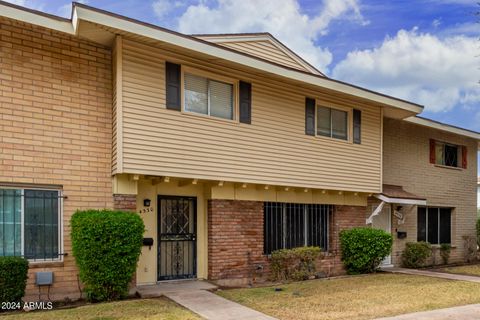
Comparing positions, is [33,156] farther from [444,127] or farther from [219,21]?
[444,127]

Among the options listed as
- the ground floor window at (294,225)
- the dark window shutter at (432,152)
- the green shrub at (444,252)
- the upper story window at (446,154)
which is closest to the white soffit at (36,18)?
the ground floor window at (294,225)

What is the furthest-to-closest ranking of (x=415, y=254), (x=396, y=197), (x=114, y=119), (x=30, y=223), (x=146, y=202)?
1. (x=415, y=254)
2. (x=396, y=197)
3. (x=146, y=202)
4. (x=114, y=119)
5. (x=30, y=223)

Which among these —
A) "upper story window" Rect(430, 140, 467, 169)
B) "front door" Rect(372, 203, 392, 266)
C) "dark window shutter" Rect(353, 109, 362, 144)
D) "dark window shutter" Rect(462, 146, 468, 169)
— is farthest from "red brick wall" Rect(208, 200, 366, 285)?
"dark window shutter" Rect(462, 146, 468, 169)

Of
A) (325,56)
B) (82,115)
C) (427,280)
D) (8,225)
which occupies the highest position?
(325,56)

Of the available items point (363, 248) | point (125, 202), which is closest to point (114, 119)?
point (125, 202)

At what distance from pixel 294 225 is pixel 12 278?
755 centimetres

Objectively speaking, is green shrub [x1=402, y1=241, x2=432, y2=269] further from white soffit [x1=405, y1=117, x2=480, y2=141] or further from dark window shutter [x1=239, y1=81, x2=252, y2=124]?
dark window shutter [x1=239, y1=81, x2=252, y2=124]

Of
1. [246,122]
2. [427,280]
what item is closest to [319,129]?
[246,122]

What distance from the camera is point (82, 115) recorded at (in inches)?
376

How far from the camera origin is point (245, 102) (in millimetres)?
11422

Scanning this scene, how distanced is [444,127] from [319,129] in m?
6.69

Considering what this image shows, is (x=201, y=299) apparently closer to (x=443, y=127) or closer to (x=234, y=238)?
(x=234, y=238)

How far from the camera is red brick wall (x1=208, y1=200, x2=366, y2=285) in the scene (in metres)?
11.2

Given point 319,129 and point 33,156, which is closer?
point 33,156
